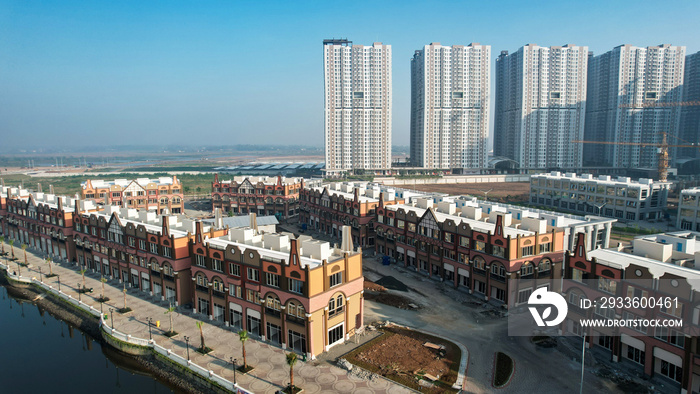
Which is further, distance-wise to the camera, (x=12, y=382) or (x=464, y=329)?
(x=464, y=329)

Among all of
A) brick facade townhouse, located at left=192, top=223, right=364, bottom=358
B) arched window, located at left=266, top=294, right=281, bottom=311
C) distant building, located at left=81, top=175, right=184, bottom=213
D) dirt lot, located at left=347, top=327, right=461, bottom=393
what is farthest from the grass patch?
distant building, located at left=81, top=175, right=184, bottom=213

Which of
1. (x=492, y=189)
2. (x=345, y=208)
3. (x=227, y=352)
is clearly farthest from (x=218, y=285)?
(x=492, y=189)

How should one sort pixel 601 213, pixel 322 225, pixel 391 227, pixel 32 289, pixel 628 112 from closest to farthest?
pixel 32 289 < pixel 391 227 < pixel 322 225 < pixel 601 213 < pixel 628 112

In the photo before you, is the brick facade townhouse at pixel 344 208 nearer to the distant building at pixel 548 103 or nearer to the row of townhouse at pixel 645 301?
the row of townhouse at pixel 645 301

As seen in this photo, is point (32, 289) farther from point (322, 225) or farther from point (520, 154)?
point (520, 154)

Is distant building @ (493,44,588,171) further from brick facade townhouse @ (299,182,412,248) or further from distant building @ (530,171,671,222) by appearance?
brick facade townhouse @ (299,182,412,248)

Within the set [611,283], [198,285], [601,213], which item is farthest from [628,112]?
[198,285]

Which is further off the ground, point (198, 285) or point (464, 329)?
point (198, 285)
